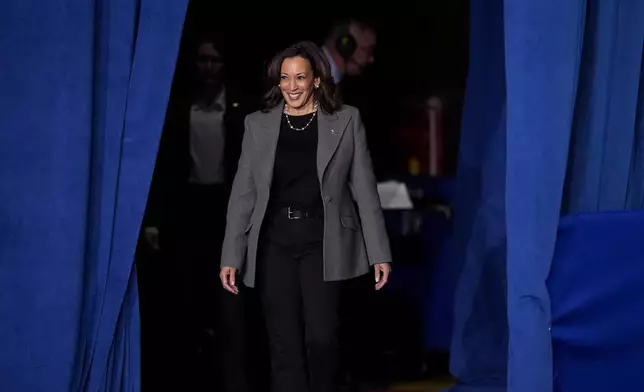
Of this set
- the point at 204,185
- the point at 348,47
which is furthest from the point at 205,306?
the point at 348,47

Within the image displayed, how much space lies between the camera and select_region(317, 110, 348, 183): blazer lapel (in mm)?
3311

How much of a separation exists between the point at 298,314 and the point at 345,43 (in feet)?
5.28

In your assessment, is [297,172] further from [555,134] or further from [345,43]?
[345,43]

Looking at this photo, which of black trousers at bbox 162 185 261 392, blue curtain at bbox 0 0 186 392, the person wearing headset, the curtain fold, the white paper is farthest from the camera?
the white paper

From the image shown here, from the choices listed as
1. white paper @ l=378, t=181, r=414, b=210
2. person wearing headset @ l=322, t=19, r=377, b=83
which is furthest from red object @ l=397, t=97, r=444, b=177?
person wearing headset @ l=322, t=19, r=377, b=83

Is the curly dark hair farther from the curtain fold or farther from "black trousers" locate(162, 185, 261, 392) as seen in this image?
the curtain fold

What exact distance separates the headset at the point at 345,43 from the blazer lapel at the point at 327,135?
1.18m

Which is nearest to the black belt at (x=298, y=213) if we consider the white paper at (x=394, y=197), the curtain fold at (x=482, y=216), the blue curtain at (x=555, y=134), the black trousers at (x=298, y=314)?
the black trousers at (x=298, y=314)

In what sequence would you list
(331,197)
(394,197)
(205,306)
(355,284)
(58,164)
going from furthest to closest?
1. (394,197)
2. (355,284)
3. (205,306)
4. (331,197)
5. (58,164)

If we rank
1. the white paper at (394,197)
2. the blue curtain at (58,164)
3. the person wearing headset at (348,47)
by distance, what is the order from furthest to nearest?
the white paper at (394,197), the person wearing headset at (348,47), the blue curtain at (58,164)

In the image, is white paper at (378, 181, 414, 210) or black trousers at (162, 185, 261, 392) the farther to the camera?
white paper at (378, 181, 414, 210)

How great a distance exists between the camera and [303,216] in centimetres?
333

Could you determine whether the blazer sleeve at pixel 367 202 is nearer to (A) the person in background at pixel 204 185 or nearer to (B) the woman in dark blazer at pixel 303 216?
(B) the woman in dark blazer at pixel 303 216

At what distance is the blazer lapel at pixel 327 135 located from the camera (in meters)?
3.31
